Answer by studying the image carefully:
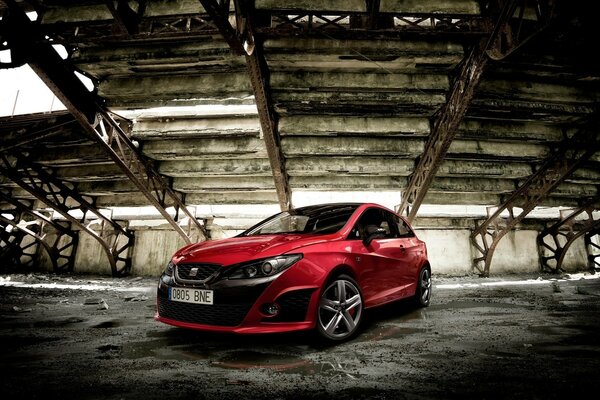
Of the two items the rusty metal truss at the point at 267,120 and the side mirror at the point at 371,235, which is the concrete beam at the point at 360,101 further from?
the side mirror at the point at 371,235

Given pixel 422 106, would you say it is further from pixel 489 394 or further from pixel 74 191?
pixel 74 191

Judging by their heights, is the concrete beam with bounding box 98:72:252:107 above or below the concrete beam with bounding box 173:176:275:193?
above

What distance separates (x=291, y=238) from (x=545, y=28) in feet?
14.5

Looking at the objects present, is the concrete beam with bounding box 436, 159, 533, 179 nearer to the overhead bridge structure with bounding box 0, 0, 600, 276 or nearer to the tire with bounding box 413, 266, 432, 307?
the overhead bridge structure with bounding box 0, 0, 600, 276

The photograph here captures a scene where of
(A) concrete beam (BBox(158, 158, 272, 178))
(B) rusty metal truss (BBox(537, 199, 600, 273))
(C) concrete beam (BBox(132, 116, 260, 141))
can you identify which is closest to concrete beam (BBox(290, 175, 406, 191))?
(A) concrete beam (BBox(158, 158, 272, 178))

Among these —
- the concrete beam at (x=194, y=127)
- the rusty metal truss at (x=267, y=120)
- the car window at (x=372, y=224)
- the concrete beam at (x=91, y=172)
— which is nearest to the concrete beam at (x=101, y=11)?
the rusty metal truss at (x=267, y=120)

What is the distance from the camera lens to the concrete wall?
41.0ft

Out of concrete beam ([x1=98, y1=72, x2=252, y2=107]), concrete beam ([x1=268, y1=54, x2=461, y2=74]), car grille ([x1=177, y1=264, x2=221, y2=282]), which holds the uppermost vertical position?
concrete beam ([x1=268, y1=54, x2=461, y2=74])

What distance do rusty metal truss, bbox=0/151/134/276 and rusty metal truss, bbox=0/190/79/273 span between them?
1470mm

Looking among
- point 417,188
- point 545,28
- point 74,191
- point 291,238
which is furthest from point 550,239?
point 74,191

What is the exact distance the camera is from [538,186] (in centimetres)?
925

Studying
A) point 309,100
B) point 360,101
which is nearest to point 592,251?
point 360,101

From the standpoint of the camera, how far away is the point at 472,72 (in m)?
5.54

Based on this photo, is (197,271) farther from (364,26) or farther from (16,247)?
(16,247)
